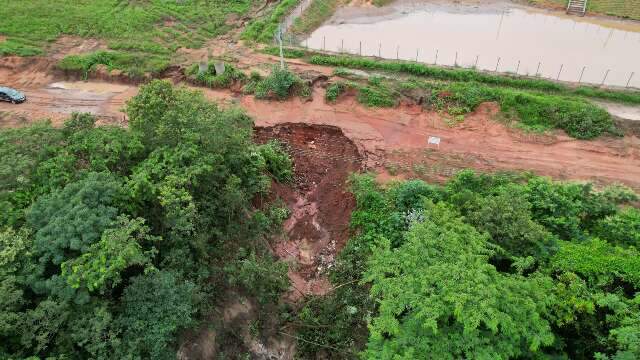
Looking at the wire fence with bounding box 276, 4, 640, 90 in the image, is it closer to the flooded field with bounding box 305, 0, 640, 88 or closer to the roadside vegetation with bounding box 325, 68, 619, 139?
the flooded field with bounding box 305, 0, 640, 88

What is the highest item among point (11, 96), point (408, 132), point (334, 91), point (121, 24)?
point (121, 24)

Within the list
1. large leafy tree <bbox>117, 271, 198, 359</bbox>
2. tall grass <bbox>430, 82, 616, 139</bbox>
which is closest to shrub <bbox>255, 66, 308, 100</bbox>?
tall grass <bbox>430, 82, 616, 139</bbox>

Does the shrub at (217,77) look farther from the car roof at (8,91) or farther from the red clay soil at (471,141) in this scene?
the car roof at (8,91)

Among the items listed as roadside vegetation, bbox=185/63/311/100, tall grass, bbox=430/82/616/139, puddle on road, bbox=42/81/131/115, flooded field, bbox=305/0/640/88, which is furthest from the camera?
flooded field, bbox=305/0/640/88

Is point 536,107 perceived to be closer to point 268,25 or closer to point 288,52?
point 288,52

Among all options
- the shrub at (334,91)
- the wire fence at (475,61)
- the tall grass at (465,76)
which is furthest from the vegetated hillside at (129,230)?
the wire fence at (475,61)

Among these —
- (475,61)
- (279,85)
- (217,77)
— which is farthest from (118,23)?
(475,61)
